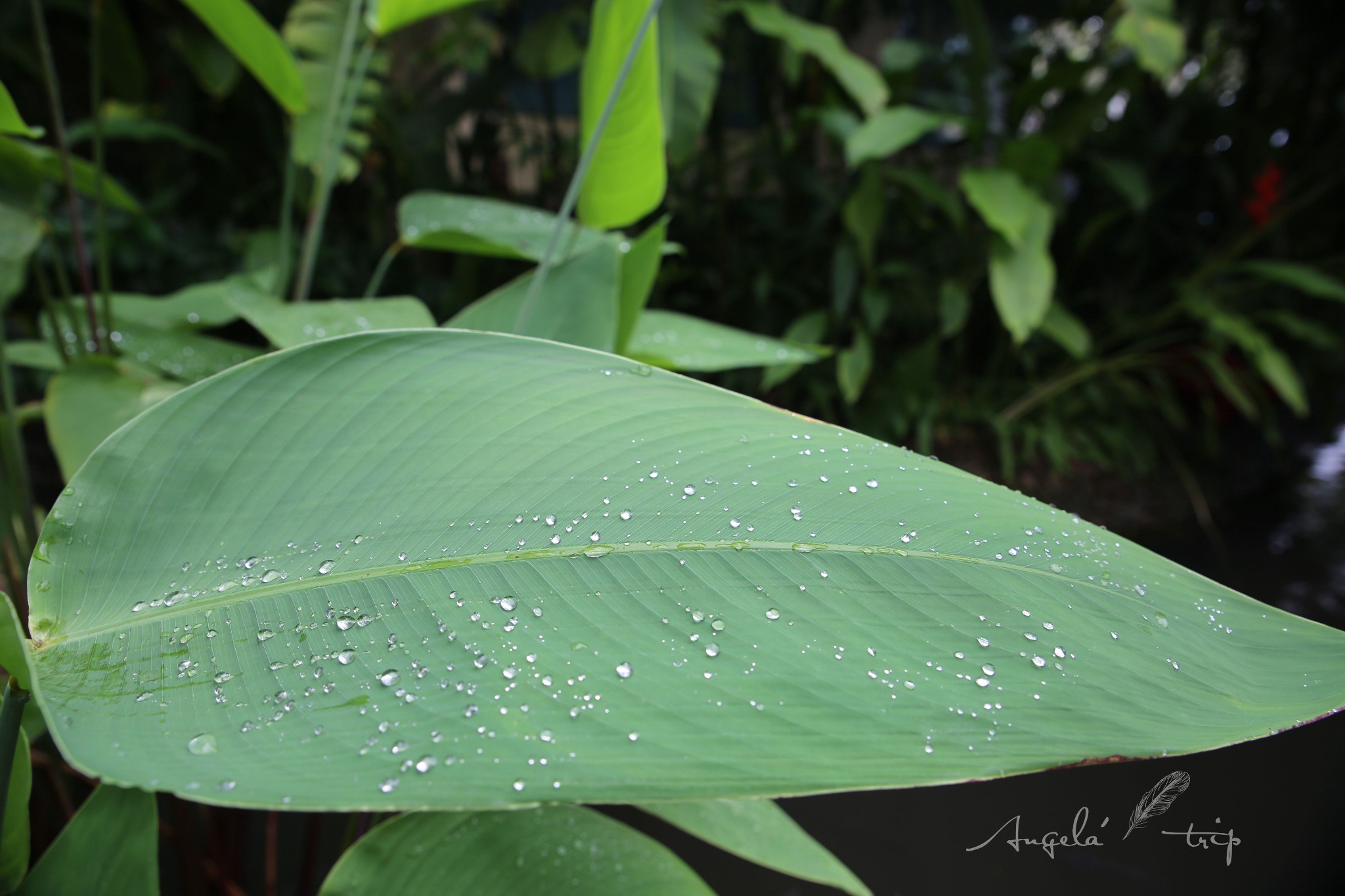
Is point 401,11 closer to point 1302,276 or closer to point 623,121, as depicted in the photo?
point 623,121

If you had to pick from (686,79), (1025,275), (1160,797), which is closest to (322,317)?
(1160,797)

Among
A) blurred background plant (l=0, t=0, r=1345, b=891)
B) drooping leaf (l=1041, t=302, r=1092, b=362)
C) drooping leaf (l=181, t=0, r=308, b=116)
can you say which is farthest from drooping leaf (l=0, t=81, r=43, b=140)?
drooping leaf (l=1041, t=302, r=1092, b=362)

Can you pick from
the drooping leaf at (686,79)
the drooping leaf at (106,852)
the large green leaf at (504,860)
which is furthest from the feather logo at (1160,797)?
the drooping leaf at (686,79)

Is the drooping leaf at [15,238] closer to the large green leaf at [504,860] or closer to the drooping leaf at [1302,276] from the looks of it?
the large green leaf at [504,860]

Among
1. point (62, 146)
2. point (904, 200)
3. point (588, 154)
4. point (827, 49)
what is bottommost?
point (62, 146)

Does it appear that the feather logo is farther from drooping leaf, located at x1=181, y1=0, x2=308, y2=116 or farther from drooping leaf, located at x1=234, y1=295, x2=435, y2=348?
drooping leaf, located at x1=181, y1=0, x2=308, y2=116

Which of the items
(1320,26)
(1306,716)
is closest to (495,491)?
(1306,716)

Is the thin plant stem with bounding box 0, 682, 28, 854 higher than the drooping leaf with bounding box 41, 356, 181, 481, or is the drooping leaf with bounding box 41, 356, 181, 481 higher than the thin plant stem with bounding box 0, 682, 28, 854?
the thin plant stem with bounding box 0, 682, 28, 854
